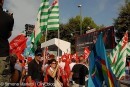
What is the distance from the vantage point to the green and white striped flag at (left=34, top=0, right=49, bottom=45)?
13664 millimetres

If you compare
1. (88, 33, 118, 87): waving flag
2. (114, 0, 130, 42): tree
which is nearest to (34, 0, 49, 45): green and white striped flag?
(88, 33, 118, 87): waving flag

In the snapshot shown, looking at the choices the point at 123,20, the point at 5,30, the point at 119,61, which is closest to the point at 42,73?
the point at 5,30

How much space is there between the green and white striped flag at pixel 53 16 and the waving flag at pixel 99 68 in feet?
24.1

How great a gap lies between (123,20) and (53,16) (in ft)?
111

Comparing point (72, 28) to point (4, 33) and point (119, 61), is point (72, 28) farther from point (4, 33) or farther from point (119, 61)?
point (4, 33)

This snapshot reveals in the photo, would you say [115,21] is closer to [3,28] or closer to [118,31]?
[118,31]

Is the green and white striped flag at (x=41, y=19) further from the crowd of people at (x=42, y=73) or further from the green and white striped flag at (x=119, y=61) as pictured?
the green and white striped flag at (x=119, y=61)

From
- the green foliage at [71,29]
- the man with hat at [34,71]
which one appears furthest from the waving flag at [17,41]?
the green foliage at [71,29]

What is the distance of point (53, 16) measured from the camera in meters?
15.8

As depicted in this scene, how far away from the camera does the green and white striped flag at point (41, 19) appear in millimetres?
13664

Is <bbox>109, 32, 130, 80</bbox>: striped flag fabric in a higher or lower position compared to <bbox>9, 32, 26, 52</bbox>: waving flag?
lower

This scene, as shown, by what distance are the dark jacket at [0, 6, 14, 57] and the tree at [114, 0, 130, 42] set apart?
140ft

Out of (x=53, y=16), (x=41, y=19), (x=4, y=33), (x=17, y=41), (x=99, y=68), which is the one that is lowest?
(x=99, y=68)

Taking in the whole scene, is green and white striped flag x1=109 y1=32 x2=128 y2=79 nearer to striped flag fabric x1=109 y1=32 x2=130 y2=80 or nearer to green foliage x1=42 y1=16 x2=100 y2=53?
striped flag fabric x1=109 y1=32 x2=130 y2=80
